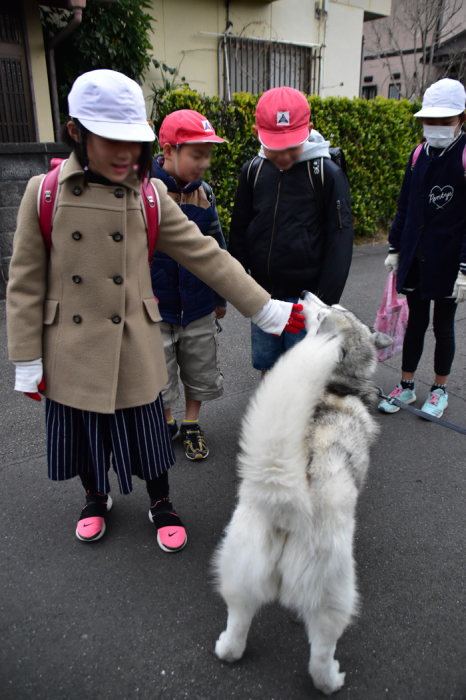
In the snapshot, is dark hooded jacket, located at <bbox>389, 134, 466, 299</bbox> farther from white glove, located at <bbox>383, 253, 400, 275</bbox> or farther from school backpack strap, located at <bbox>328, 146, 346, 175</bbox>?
school backpack strap, located at <bbox>328, 146, 346, 175</bbox>

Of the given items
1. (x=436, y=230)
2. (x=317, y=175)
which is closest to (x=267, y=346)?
(x=317, y=175)

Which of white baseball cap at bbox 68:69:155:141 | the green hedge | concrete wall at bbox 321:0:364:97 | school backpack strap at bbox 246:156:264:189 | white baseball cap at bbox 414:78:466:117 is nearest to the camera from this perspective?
white baseball cap at bbox 68:69:155:141

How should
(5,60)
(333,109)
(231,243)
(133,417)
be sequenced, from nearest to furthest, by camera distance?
1. (133,417)
2. (231,243)
3. (5,60)
4. (333,109)

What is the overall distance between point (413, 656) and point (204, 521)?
125 centimetres

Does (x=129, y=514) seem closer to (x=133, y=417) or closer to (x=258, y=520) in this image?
(x=133, y=417)

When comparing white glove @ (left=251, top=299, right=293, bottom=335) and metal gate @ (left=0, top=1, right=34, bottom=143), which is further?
metal gate @ (left=0, top=1, right=34, bottom=143)

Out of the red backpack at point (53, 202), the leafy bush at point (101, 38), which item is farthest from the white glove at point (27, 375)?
the leafy bush at point (101, 38)

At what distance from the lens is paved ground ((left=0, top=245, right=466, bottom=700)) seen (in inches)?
73.3

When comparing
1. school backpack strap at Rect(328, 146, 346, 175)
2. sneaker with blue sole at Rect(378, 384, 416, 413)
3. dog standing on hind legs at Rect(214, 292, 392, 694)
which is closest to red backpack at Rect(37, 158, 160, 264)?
dog standing on hind legs at Rect(214, 292, 392, 694)

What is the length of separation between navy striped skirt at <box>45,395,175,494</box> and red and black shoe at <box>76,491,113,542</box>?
342mm

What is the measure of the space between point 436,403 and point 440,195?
1.65m

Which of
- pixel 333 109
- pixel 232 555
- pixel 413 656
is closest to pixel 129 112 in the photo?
pixel 232 555

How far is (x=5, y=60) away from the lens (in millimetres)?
6426

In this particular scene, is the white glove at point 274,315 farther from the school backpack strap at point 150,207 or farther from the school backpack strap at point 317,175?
the school backpack strap at point 317,175
